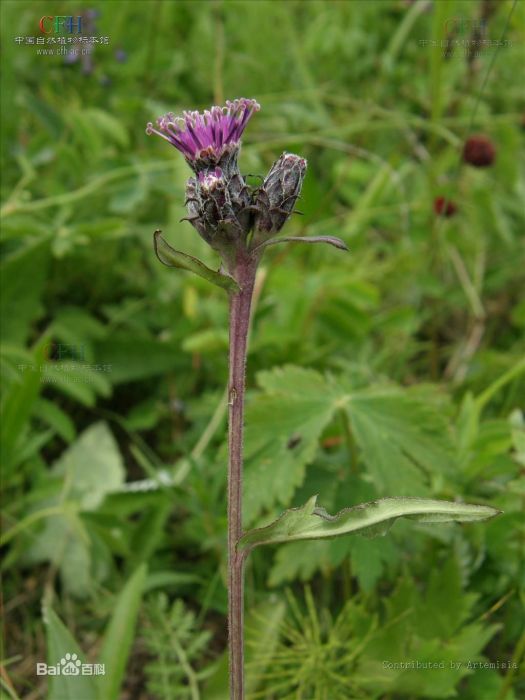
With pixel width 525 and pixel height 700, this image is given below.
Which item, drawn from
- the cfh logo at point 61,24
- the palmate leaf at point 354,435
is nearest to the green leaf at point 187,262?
the palmate leaf at point 354,435

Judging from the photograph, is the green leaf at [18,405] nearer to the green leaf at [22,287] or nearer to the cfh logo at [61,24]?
the green leaf at [22,287]

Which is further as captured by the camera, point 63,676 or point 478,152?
point 478,152

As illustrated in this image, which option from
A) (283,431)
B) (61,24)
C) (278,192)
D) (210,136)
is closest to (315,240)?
(278,192)

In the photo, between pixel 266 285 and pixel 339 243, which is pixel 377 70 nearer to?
pixel 266 285

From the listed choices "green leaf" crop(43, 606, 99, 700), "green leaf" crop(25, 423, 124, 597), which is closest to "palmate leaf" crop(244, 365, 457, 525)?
"green leaf" crop(43, 606, 99, 700)

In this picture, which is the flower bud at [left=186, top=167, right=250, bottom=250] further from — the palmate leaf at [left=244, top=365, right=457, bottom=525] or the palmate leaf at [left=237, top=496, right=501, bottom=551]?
Answer: the palmate leaf at [left=244, top=365, right=457, bottom=525]

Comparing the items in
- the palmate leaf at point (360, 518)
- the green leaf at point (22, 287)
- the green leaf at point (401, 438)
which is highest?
the green leaf at point (22, 287)

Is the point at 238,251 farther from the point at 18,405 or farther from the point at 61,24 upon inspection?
the point at 61,24
